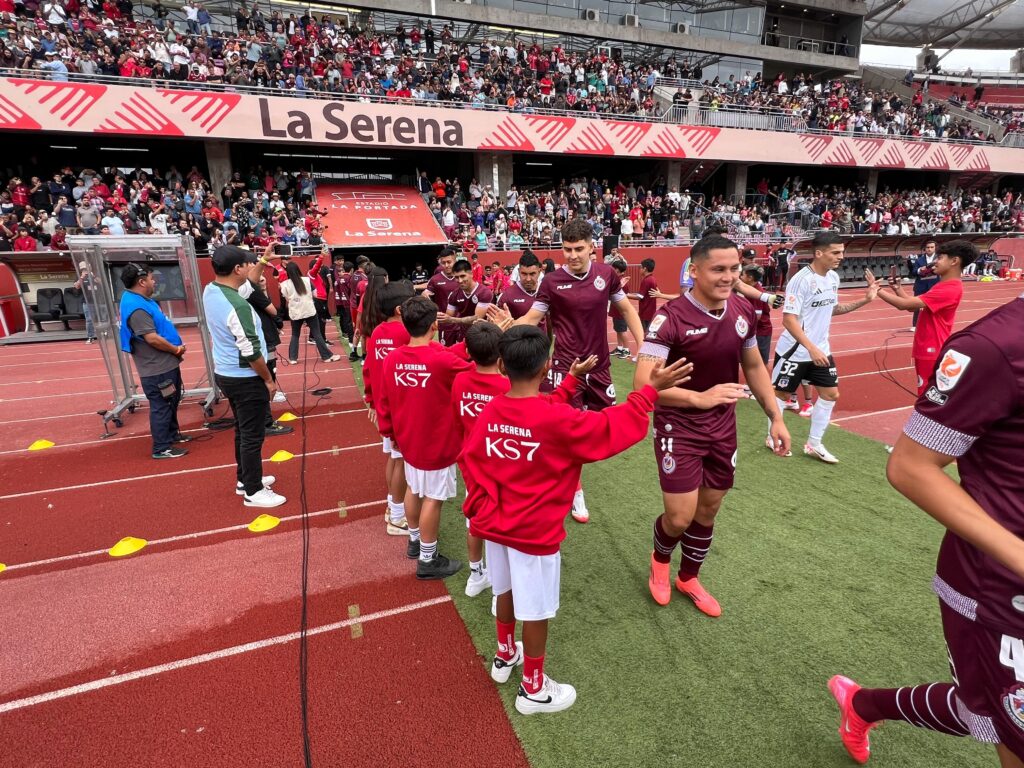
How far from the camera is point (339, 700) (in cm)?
288

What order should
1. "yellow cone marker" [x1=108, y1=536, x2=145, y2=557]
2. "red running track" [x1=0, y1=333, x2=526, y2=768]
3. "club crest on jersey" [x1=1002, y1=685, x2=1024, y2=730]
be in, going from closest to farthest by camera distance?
"club crest on jersey" [x1=1002, y1=685, x2=1024, y2=730]
"red running track" [x1=0, y1=333, x2=526, y2=768]
"yellow cone marker" [x1=108, y1=536, x2=145, y2=557]

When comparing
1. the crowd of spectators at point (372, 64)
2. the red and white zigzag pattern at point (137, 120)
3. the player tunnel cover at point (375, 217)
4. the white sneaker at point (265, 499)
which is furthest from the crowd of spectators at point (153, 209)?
the white sneaker at point (265, 499)

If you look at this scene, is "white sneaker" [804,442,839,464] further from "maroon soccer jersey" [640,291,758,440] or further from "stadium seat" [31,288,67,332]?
"stadium seat" [31,288,67,332]

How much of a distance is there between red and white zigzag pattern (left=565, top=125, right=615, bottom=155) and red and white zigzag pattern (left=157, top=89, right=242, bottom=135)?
Answer: 12503 millimetres

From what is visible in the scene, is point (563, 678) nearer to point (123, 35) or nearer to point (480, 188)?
point (480, 188)

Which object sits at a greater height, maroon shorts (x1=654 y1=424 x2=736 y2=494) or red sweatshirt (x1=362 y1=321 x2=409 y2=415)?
red sweatshirt (x1=362 y1=321 x2=409 y2=415)

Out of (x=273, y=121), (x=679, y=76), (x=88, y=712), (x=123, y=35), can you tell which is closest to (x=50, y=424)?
(x=88, y=712)

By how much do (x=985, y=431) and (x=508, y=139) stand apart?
22.2 meters

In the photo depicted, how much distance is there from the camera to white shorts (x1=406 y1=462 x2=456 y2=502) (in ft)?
11.8

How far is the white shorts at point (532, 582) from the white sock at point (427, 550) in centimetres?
142

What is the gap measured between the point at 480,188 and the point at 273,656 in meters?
21.2

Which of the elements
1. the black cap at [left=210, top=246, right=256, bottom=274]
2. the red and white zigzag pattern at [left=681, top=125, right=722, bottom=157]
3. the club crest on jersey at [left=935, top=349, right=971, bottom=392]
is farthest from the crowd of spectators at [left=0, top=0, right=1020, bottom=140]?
the club crest on jersey at [left=935, top=349, right=971, bottom=392]

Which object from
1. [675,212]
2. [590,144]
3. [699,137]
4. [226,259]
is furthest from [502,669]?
[699,137]

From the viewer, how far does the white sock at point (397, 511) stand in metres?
4.43
